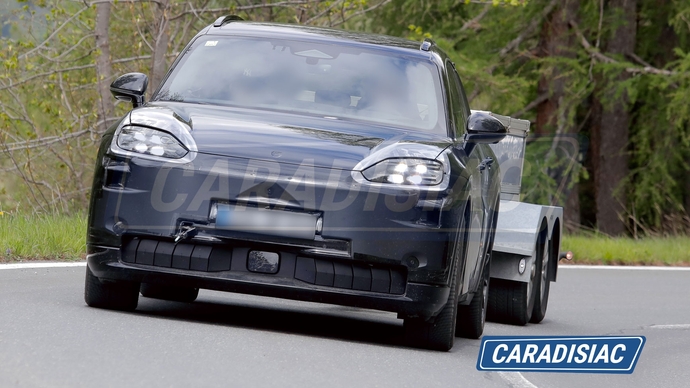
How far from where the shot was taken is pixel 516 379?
621cm

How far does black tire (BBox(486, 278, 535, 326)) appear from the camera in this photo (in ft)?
30.5

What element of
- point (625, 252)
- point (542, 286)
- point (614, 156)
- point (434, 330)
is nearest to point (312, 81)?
point (434, 330)

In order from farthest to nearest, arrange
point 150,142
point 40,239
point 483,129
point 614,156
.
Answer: point 614,156
point 40,239
point 483,129
point 150,142

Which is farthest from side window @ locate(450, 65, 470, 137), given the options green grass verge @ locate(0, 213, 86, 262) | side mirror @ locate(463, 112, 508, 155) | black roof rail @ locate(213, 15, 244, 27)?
green grass verge @ locate(0, 213, 86, 262)

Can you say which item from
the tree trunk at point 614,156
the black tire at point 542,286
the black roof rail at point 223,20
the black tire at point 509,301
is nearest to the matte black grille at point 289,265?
the black roof rail at point 223,20

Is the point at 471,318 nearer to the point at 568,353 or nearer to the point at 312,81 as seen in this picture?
the point at 312,81

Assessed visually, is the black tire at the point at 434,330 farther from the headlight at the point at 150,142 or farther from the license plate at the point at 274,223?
the headlight at the point at 150,142

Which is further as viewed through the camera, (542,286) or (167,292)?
(542,286)

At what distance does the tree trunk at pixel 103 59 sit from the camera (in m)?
16.2

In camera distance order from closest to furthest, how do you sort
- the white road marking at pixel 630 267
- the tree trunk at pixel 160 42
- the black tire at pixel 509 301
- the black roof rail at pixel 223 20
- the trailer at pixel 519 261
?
the black roof rail at pixel 223 20 → the trailer at pixel 519 261 → the black tire at pixel 509 301 → the white road marking at pixel 630 267 → the tree trunk at pixel 160 42

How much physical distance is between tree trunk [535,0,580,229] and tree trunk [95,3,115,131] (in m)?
10.9

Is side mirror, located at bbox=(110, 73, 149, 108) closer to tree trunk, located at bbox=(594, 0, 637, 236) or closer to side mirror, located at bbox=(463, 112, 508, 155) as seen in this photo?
side mirror, located at bbox=(463, 112, 508, 155)

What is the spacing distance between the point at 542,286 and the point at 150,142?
4.52 metres

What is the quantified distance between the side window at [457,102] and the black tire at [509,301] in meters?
1.46
